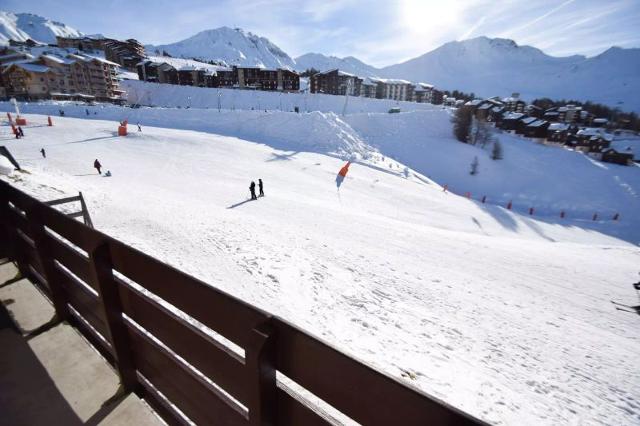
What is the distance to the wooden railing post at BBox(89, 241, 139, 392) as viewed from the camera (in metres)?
2.00

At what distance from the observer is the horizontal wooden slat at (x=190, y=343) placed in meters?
1.45

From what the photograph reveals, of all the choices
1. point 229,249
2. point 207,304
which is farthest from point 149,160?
point 207,304

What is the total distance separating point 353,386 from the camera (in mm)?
1005

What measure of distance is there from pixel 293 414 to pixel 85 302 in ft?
8.02

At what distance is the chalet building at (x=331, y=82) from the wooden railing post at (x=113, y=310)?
86.8 metres

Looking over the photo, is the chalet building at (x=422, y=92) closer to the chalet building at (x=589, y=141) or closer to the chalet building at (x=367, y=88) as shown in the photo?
the chalet building at (x=367, y=88)

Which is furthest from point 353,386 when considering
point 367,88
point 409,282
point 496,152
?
point 367,88

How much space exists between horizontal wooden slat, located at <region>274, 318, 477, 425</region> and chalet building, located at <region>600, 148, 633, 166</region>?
82.0 metres

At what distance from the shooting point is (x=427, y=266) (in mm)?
12539

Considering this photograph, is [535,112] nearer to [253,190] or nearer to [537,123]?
[537,123]

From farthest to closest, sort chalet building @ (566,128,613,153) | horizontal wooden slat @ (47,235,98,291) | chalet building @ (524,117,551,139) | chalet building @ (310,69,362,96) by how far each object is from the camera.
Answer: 1. chalet building @ (310,69,362,96)
2. chalet building @ (524,117,551,139)
3. chalet building @ (566,128,613,153)
4. horizontal wooden slat @ (47,235,98,291)

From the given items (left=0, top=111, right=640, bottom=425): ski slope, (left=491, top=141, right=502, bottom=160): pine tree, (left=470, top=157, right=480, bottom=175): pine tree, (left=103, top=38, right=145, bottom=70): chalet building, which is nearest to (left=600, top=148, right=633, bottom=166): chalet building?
(left=491, top=141, right=502, bottom=160): pine tree

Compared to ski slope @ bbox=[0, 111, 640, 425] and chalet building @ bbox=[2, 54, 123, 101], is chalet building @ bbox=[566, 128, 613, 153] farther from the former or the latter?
chalet building @ bbox=[2, 54, 123, 101]

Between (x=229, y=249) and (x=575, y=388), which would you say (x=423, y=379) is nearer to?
(x=575, y=388)
